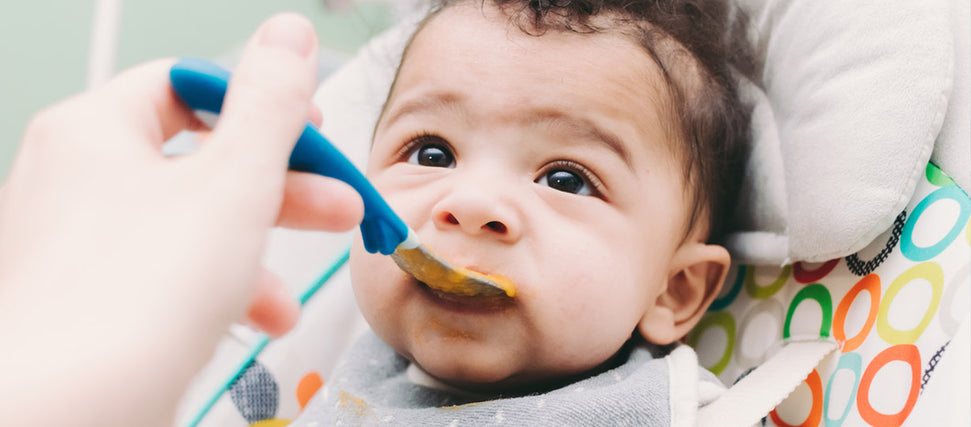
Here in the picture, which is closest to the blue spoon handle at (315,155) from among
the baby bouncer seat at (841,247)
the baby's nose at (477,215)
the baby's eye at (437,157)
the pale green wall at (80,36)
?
the baby's nose at (477,215)

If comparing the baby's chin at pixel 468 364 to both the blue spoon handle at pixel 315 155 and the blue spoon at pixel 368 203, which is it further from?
the blue spoon handle at pixel 315 155

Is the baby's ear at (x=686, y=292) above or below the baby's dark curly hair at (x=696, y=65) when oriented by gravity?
below

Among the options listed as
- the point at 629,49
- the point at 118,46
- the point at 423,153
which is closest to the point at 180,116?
the point at 423,153

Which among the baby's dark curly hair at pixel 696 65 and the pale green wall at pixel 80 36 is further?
the pale green wall at pixel 80 36

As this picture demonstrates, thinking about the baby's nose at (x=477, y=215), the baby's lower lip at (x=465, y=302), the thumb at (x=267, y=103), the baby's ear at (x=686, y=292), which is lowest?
the baby's ear at (x=686, y=292)

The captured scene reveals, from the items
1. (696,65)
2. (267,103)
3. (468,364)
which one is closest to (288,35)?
(267,103)

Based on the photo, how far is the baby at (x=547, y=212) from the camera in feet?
2.34

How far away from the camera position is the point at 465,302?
0.72 meters

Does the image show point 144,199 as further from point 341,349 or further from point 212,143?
point 341,349

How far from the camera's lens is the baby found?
0.71 metres

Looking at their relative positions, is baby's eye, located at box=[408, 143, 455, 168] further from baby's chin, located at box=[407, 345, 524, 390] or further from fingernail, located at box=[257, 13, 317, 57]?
fingernail, located at box=[257, 13, 317, 57]

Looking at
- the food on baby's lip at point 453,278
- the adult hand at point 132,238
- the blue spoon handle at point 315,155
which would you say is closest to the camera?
the adult hand at point 132,238

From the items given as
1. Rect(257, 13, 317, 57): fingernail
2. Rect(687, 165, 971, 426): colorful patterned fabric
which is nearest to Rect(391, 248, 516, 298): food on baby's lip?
Rect(257, 13, 317, 57): fingernail

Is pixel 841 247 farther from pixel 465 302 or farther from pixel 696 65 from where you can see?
pixel 465 302
